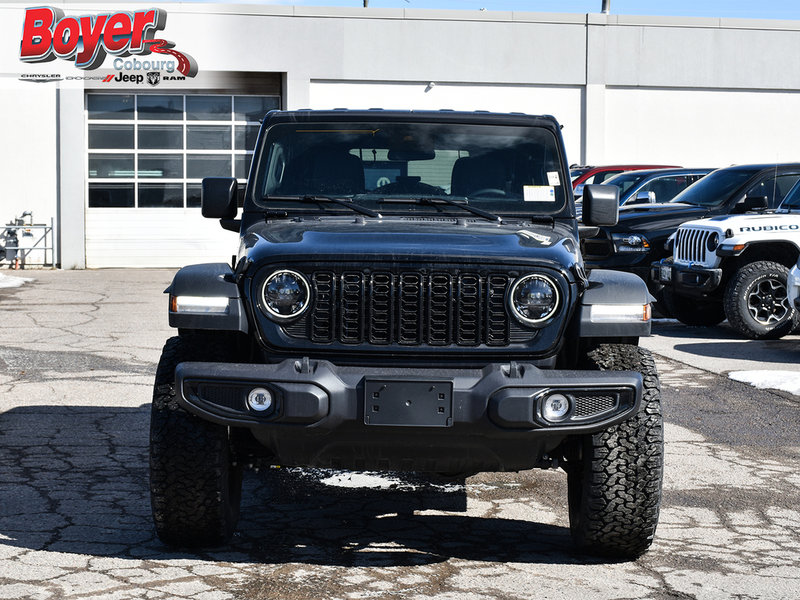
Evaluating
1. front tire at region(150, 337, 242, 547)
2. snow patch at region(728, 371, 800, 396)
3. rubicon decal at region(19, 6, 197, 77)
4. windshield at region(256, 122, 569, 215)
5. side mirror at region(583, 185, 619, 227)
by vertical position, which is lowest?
snow patch at region(728, 371, 800, 396)

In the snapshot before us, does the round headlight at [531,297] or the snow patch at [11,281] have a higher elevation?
the round headlight at [531,297]

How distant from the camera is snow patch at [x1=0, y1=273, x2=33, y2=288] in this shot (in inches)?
748

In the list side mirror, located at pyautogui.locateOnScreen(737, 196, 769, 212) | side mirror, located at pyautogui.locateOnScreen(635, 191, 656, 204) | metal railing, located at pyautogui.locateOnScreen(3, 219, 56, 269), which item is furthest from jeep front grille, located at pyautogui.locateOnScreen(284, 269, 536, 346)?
metal railing, located at pyautogui.locateOnScreen(3, 219, 56, 269)

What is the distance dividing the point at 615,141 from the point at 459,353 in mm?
21857

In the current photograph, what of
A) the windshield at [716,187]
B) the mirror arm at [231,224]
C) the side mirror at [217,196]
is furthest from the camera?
the windshield at [716,187]

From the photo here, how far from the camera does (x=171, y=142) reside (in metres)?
24.2

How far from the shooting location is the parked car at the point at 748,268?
1237 centimetres

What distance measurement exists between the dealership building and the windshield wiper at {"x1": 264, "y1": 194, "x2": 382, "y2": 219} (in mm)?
18605

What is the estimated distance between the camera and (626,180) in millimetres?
17562

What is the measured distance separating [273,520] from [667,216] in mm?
9715

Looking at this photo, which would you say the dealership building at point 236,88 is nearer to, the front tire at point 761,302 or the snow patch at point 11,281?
the snow patch at point 11,281

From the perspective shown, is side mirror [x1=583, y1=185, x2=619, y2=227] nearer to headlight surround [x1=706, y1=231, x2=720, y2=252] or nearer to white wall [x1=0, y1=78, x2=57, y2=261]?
headlight surround [x1=706, y1=231, x2=720, y2=252]

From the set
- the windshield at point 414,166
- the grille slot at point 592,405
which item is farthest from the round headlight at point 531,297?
the windshield at point 414,166

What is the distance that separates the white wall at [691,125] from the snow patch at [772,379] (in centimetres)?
1614
